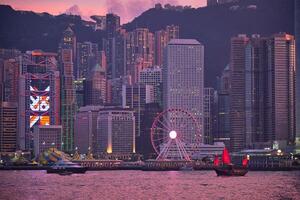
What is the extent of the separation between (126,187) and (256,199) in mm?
34838

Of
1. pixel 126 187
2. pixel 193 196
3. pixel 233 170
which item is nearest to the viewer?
pixel 193 196

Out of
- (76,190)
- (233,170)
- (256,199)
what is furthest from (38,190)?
(233,170)

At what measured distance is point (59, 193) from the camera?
12612cm

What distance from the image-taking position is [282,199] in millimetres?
111500

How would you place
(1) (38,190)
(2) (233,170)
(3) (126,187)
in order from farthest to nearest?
(2) (233,170) < (3) (126,187) < (1) (38,190)

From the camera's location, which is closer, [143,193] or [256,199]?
[256,199]

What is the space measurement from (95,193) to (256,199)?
2343cm

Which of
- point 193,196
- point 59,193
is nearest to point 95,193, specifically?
point 59,193

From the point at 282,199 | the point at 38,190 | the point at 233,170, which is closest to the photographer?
the point at 282,199

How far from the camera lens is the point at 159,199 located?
4466 inches

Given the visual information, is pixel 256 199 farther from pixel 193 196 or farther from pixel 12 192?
pixel 12 192

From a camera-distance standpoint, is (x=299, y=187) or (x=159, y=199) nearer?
A: (x=159, y=199)

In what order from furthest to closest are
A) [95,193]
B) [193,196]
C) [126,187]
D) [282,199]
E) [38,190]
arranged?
[126,187]
[38,190]
[95,193]
[193,196]
[282,199]

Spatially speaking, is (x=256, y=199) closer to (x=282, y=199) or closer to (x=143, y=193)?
(x=282, y=199)
